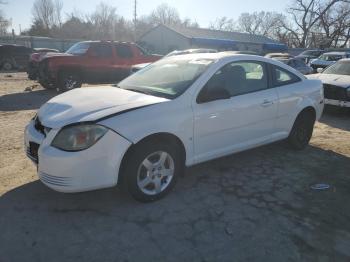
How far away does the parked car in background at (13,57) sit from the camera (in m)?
22.7

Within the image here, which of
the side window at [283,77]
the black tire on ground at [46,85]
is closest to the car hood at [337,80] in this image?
the side window at [283,77]

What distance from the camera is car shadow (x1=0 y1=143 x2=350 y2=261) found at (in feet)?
10.3

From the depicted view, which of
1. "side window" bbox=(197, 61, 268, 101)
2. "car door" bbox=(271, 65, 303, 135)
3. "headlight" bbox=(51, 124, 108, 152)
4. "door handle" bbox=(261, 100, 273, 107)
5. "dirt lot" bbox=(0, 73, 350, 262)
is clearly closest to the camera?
"dirt lot" bbox=(0, 73, 350, 262)

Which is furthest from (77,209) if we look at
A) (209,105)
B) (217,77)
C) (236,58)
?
(236,58)

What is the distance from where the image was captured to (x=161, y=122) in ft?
12.2

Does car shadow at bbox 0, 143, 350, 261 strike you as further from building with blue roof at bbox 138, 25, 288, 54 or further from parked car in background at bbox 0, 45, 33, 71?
building with blue roof at bbox 138, 25, 288, 54

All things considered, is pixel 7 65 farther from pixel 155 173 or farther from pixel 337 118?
pixel 155 173

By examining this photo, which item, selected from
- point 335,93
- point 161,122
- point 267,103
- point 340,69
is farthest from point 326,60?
point 161,122

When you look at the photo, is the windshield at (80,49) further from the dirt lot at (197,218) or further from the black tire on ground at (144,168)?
the black tire on ground at (144,168)

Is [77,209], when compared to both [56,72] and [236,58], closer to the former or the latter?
[236,58]

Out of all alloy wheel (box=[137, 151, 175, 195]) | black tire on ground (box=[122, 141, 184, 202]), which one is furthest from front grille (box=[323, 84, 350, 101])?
alloy wheel (box=[137, 151, 175, 195])

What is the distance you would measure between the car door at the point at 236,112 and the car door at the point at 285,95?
151 mm

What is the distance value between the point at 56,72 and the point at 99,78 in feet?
5.35

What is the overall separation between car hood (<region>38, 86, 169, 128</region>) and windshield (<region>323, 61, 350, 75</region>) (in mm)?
7769
